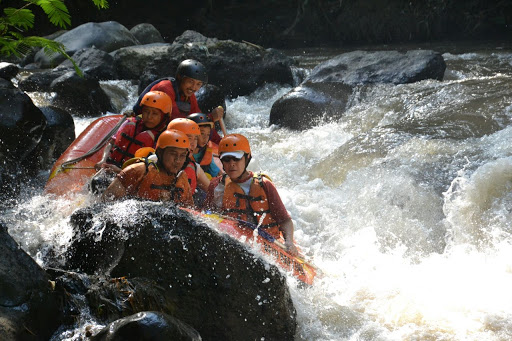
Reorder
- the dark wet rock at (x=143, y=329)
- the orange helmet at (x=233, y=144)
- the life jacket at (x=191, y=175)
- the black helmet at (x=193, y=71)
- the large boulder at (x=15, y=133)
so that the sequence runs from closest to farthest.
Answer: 1. the dark wet rock at (x=143, y=329)
2. the orange helmet at (x=233, y=144)
3. the life jacket at (x=191, y=175)
4. the large boulder at (x=15, y=133)
5. the black helmet at (x=193, y=71)

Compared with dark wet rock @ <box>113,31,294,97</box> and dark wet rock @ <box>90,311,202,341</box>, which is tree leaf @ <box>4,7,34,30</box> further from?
dark wet rock @ <box>113,31,294,97</box>

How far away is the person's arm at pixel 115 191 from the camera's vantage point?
3969 mm

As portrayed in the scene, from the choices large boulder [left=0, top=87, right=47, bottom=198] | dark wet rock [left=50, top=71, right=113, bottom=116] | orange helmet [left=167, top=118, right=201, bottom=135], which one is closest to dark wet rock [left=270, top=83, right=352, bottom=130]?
dark wet rock [left=50, top=71, right=113, bottom=116]

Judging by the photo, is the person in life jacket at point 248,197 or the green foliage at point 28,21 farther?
the person in life jacket at point 248,197

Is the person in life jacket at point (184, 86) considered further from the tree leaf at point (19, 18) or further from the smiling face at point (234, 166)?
the tree leaf at point (19, 18)

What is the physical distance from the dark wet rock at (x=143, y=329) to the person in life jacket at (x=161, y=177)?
167cm

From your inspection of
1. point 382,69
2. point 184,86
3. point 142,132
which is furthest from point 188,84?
point 382,69

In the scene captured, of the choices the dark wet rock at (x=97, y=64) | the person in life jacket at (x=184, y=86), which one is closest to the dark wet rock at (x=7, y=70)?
the person in life jacket at (x=184, y=86)

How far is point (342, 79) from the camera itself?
9.78 m

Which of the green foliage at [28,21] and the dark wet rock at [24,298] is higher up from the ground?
the green foliage at [28,21]

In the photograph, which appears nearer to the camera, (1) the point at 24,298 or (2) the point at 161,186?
(1) the point at 24,298

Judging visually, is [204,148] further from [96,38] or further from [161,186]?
[96,38]

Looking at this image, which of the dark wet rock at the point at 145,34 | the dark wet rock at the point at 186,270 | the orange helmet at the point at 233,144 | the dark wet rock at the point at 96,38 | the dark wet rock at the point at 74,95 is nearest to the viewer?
the dark wet rock at the point at 186,270

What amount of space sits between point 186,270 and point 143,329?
69cm
